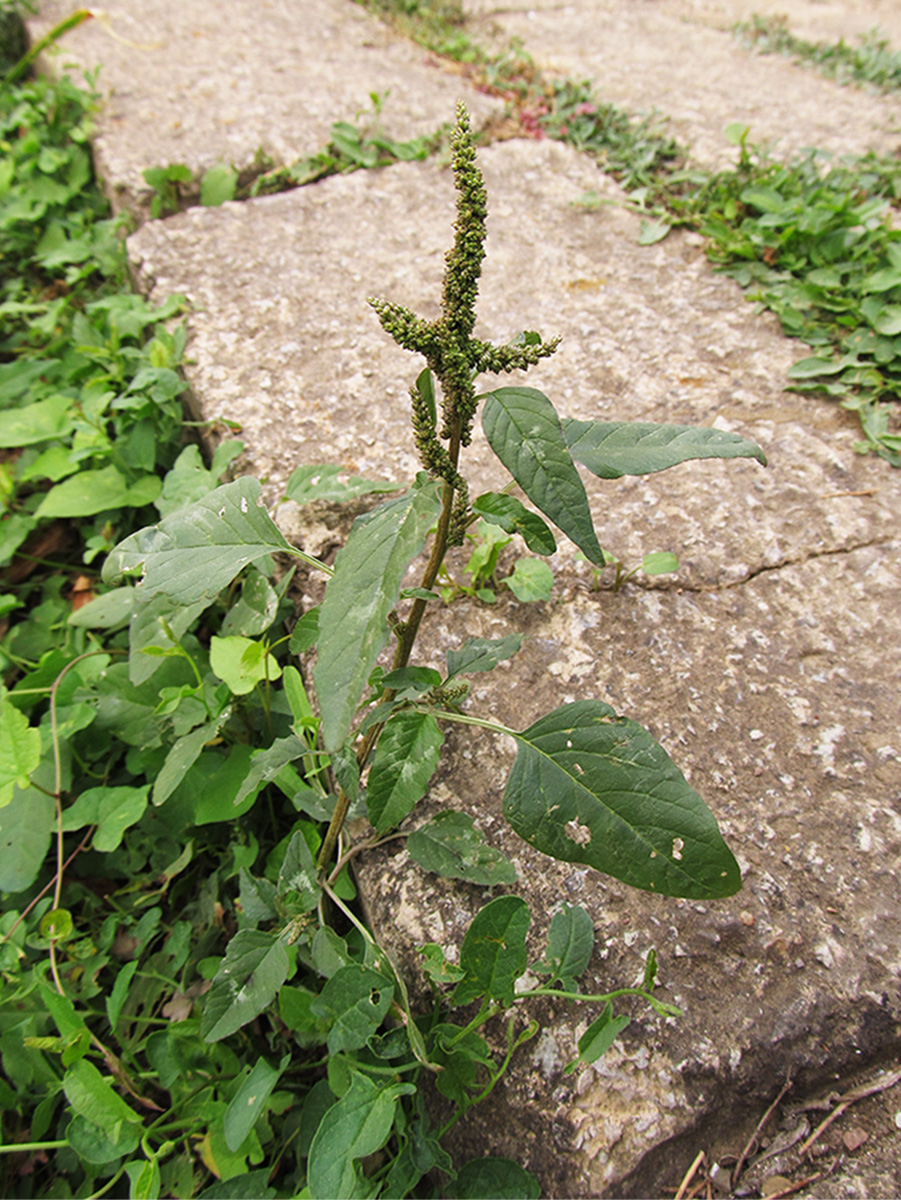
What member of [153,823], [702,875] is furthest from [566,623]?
[153,823]

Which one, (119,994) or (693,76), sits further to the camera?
(693,76)

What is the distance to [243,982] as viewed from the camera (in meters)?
1.30

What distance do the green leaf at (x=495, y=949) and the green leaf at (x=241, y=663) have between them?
67 cm

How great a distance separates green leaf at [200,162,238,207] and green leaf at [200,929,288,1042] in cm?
272

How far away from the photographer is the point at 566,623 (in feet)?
5.66

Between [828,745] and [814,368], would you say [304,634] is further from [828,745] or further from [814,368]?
[814,368]

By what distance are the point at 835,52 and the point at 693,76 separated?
0.98 m

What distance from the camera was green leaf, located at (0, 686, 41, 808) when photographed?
5.09 ft

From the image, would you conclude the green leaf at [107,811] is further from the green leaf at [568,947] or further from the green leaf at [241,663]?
the green leaf at [568,947]

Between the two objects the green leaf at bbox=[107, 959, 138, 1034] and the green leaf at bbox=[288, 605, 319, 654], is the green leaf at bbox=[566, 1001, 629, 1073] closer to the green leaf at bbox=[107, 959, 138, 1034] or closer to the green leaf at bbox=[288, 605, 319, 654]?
the green leaf at bbox=[288, 605, 319, 654]

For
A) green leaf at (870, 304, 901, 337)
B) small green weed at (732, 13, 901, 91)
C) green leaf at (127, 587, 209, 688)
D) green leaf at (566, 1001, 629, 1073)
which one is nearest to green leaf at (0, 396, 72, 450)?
green leaf at (127, 587, 209, 688)

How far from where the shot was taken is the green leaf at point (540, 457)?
980mm

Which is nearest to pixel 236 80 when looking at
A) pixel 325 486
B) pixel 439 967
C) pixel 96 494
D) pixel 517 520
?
pixel 96 494

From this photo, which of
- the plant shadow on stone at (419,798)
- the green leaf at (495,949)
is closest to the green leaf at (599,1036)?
the plant shadow on stone at (419,798)
